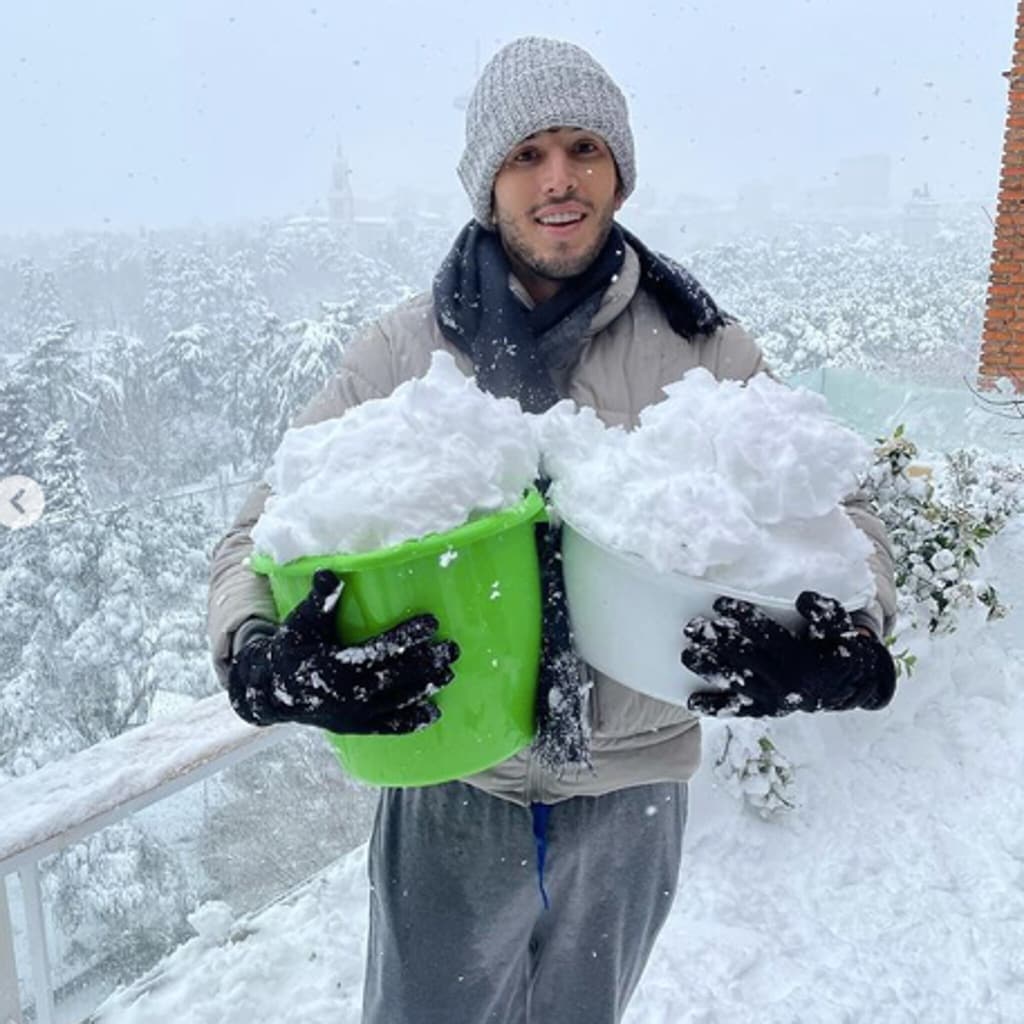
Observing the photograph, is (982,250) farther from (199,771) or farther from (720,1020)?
(199,771)

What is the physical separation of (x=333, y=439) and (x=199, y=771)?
0.97m

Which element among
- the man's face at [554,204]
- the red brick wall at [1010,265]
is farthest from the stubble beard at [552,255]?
the red brick wall at [1010,265]

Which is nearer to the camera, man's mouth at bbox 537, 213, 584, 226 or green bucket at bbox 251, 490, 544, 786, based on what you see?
green bucket at bbox 251, 490, 544, 786

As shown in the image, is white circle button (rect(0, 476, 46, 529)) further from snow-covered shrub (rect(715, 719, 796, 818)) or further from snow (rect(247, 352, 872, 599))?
snow (rect(247, 352, 872, 599))

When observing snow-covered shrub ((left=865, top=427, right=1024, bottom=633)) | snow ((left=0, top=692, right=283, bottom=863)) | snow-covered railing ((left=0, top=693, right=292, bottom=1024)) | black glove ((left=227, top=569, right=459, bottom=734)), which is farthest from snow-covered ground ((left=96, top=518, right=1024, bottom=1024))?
black glove ((left=227, top=569, right=459, bottom=734))

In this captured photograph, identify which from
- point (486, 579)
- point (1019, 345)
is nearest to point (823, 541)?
point (486, 579)

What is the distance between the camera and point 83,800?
1.40 metres

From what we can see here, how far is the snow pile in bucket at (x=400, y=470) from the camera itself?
2.46ft

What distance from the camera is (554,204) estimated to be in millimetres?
1173

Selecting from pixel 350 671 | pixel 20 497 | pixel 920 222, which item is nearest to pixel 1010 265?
pixel 920 222

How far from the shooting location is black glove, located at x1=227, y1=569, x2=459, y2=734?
769 mm

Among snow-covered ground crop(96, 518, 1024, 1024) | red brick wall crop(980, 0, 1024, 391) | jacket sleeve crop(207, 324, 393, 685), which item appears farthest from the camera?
red brick wall crop(980, 0, 1024, 391)

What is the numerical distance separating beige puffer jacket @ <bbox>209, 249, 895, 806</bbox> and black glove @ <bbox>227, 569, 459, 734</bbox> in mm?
280

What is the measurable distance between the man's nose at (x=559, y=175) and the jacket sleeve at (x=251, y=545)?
280mm
